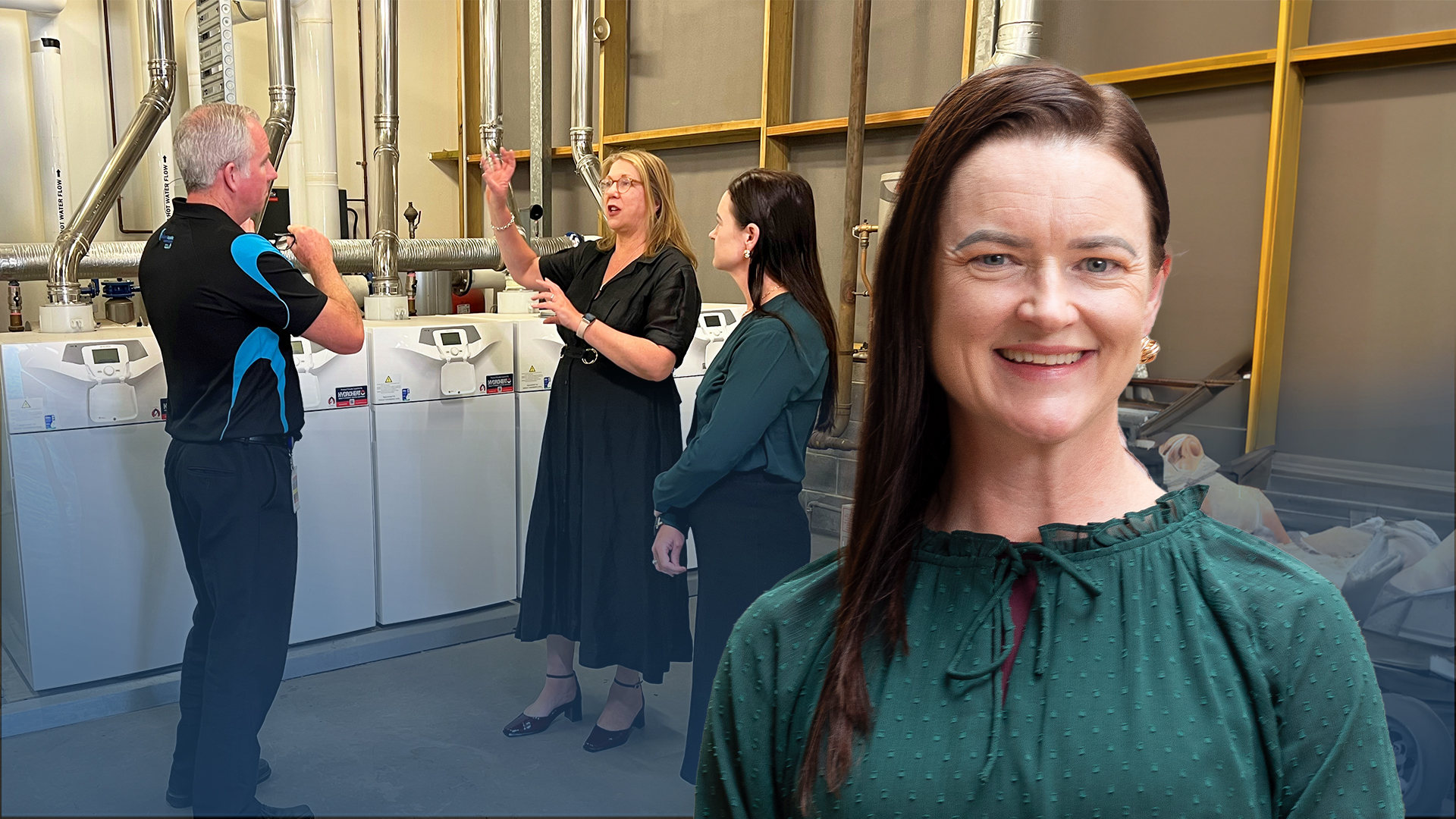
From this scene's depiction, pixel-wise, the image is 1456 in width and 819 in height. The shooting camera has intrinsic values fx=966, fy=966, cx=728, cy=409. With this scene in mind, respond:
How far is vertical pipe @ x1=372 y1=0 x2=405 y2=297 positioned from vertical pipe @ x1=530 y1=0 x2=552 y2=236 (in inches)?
9.9

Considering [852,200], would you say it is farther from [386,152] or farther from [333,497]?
[333,497]

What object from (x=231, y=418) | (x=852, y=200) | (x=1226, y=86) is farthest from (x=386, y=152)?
(x=1226, y=86)

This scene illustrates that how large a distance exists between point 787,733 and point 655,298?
115 centimetres

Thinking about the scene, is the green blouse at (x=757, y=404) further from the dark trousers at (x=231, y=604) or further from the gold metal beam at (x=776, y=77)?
the dark trousers at (x=231, y=604)

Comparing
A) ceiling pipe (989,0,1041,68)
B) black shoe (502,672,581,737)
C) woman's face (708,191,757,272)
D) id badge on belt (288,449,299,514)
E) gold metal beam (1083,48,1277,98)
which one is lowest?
black shoe (502,672,581,737)

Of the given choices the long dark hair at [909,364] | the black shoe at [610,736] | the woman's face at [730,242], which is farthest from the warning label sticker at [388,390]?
the long dark hair at [909,364]

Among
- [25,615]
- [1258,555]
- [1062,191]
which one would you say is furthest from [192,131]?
[1258,555]

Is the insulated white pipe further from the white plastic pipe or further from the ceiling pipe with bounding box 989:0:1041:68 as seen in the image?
→ the ceiling pipe with bounding box 989:0:1041:68

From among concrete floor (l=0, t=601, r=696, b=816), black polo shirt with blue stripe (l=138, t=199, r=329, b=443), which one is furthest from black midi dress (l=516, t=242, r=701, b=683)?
black polo shirt with blue stripe (l=138, t=199, r=329, b=443)

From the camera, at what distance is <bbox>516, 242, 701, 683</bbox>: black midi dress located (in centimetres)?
173

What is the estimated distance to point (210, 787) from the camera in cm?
153

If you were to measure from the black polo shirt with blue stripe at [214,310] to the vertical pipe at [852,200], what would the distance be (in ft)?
3.11

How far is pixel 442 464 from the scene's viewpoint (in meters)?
1.72

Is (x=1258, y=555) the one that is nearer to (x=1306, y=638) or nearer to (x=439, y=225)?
(x=1306, y=638)
